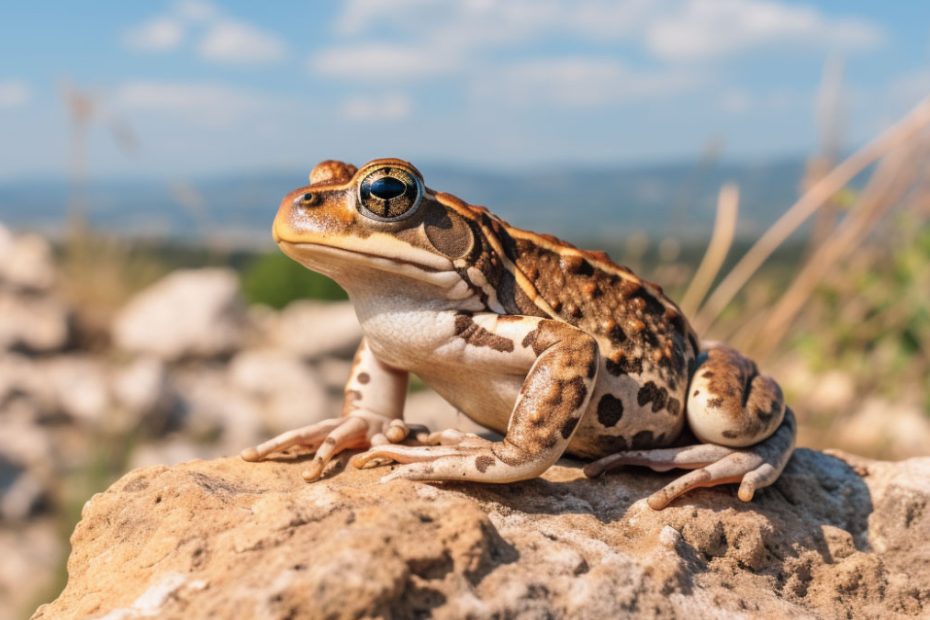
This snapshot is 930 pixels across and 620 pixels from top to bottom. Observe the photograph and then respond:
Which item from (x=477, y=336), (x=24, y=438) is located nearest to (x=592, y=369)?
(x=477, y=336)

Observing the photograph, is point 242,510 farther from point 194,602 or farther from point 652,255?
point 652,255

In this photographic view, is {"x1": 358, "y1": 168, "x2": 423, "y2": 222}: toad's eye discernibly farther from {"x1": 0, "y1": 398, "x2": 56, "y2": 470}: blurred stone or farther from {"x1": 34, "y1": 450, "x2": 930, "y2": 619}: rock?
{"x1": 0, "y1": 398, "x2": 56, "y2": 470}: blurred stone

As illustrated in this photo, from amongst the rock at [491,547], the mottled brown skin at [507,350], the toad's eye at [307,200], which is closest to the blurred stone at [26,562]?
the rock at [491,547]

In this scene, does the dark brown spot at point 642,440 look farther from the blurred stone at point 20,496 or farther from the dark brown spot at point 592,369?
the blurred stone at point 20,496

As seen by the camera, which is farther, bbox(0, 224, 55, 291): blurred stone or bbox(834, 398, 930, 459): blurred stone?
bbox(0, 224, 55, 291): blurred stone

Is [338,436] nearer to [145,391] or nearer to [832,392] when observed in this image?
[832,392]

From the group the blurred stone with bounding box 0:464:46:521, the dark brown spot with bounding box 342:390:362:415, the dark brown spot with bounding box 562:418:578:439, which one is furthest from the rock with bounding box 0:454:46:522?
the dark brown spot with bounding box 562:418:578:439

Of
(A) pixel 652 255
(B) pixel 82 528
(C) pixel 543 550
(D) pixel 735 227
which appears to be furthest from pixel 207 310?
(C) pixel 543 550
